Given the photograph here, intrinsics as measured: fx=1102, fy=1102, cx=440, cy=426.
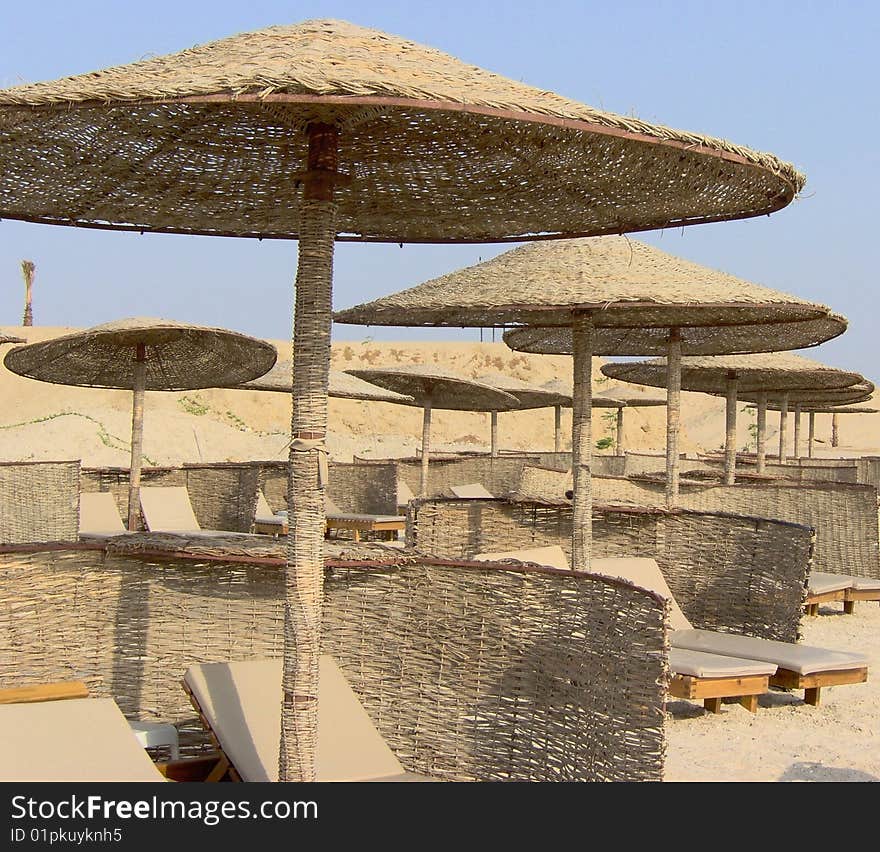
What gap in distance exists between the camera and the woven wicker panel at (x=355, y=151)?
2.56 metres

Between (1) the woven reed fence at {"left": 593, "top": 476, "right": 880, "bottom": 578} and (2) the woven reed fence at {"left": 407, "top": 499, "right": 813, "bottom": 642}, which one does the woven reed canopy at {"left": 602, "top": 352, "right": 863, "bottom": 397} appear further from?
(2) the woven reed fence at {"left": 407, "top": 499, "right": 813, "bottom": 642}

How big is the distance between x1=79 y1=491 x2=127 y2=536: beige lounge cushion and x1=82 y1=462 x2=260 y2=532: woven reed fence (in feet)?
1.02

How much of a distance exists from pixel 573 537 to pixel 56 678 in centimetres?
292

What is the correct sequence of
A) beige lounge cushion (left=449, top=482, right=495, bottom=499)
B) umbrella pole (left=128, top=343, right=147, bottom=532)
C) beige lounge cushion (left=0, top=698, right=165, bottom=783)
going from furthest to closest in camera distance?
beige lounge cushion (left=449, top=482, right=495, bottom=499), umbrella pole (left=128, top=343, right=147, bottom=532), beige lounge cushion (left=0, top=698, right=165, bottom=783)

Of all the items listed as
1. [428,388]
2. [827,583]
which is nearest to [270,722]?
[827,583]

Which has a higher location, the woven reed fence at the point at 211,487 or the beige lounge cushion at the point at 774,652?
the woven reed fence at the point at 211,487

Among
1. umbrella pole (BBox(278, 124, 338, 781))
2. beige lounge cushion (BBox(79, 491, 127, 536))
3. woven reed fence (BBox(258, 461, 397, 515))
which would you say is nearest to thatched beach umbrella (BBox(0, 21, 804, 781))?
umbrella pole (BBox(278, 124, 338, 781))

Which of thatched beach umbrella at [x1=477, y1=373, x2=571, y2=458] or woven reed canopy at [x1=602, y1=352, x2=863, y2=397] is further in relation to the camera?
thatched beach umbrella at [x1=477, y1=373, x2=571, y2=458]

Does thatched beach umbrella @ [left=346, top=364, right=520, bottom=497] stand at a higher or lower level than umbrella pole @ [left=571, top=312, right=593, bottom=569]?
higher

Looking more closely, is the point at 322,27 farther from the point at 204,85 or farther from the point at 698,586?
the point at 698,586

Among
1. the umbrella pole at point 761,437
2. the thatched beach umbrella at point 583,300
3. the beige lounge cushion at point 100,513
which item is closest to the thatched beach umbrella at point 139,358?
the beige lounge cushion at point 100,513

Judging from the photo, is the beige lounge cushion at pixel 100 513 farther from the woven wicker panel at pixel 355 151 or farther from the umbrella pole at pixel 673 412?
the woven wicker panel at pixel 355 151

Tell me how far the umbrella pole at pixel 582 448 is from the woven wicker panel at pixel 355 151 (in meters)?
1.86

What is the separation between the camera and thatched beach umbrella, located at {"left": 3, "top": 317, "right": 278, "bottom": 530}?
7969mm
